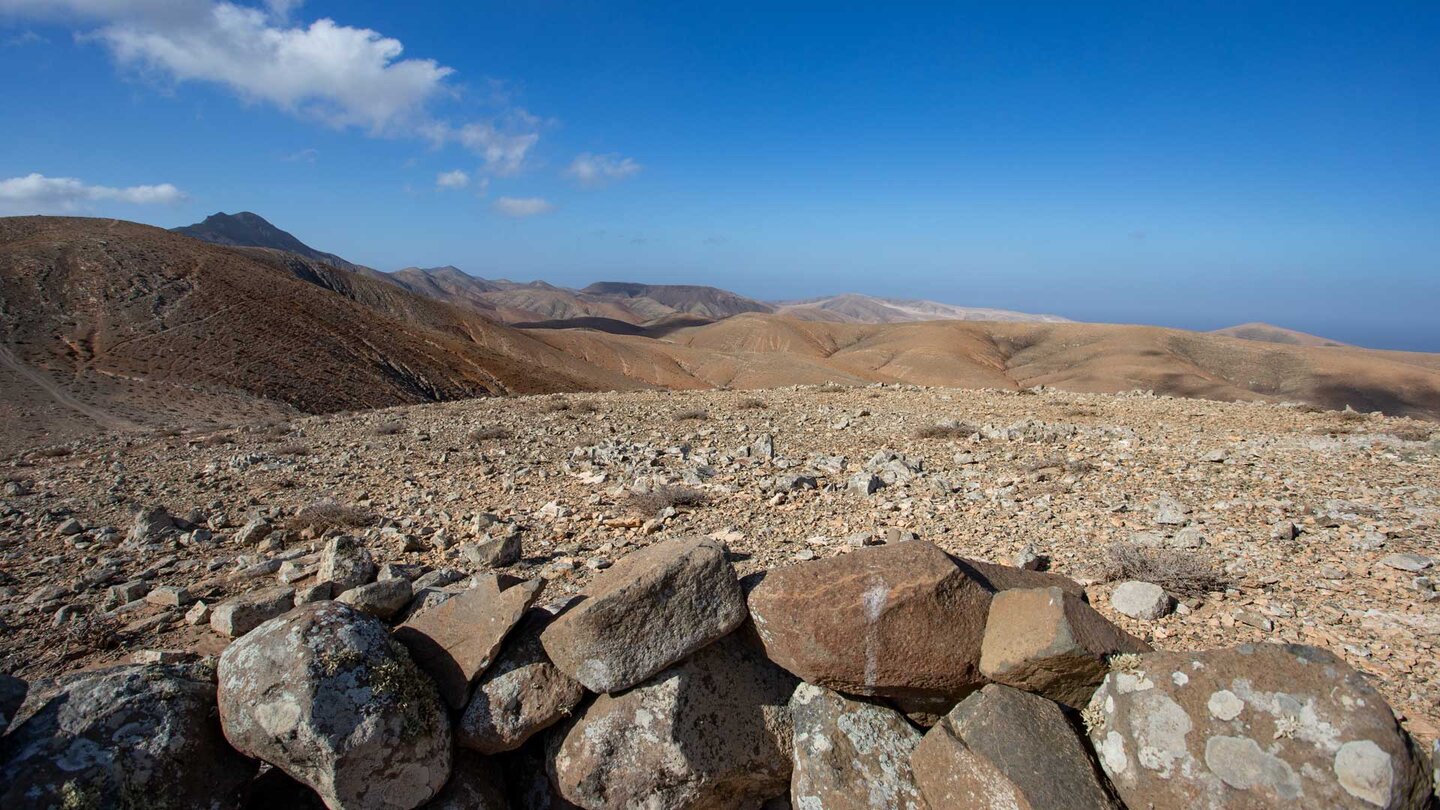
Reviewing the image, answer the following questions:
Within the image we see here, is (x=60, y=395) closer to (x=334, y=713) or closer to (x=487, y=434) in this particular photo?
(x=487, y=434)

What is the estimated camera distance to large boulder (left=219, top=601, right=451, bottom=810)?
3.37 meters

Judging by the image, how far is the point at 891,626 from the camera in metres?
3.65

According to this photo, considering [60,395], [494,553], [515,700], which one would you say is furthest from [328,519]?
[60,395]

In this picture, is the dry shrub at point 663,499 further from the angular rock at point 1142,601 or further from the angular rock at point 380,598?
the angular rock at point 1142,601

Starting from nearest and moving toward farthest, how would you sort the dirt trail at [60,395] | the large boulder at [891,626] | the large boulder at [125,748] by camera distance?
the large boulder at [125,748]
the large boulder at [891,626]
the dirt trail at [60,395]

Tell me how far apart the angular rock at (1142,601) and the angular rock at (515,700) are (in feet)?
11.7

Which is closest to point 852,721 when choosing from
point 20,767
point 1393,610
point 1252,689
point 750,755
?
point 750,755

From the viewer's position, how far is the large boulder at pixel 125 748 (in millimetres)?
3033

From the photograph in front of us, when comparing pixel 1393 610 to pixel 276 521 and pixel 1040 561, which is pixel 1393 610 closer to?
pixel 1040 561

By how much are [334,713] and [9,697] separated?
151 cm

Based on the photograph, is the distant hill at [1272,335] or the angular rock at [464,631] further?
the distant hill at [1272,335]

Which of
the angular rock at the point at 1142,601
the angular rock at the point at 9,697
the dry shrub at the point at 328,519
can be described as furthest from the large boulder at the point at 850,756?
the dry shrub at the point at 328,519

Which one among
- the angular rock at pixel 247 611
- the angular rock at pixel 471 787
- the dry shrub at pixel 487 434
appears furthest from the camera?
the dry shrub at pixel 487 434

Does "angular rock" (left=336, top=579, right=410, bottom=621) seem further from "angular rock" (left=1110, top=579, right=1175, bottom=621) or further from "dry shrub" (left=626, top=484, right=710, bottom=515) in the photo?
"angular rock" (left=1110, top=579, right=1175, bottom=621)
